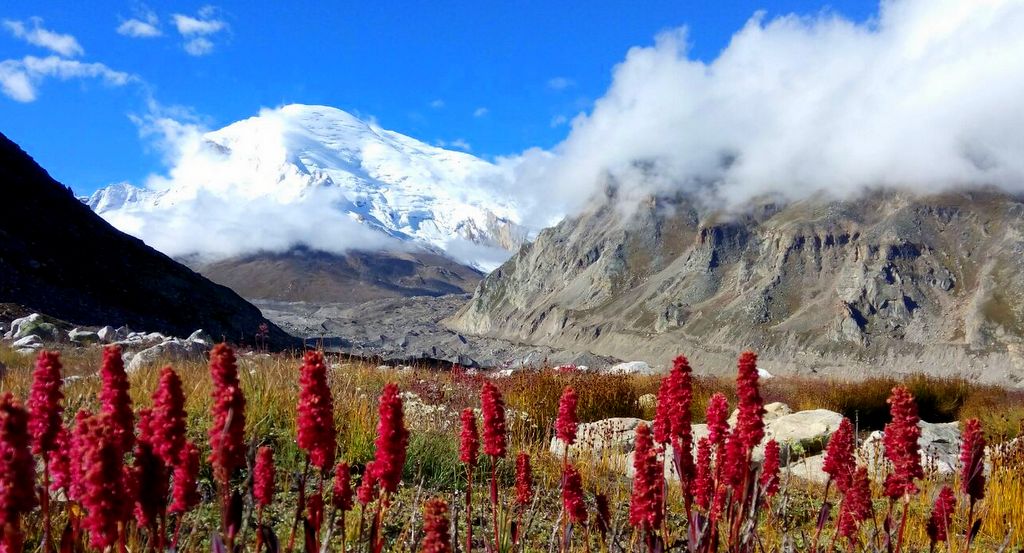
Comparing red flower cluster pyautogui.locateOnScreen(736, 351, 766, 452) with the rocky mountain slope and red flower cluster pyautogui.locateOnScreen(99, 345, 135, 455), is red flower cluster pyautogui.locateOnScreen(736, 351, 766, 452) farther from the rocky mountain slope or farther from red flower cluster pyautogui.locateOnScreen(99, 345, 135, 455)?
the rocky mountain slope

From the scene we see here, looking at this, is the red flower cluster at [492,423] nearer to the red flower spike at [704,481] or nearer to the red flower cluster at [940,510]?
the red flower spike at [704,481]

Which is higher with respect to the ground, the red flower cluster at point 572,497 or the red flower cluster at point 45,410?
the red flower cluster at point 45,410

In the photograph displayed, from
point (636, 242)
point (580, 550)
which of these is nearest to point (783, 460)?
point (580, 550)

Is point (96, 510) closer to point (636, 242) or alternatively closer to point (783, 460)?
point (783, 460)

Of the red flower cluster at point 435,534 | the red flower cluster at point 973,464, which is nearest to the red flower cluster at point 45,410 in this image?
the red flower cluster at point 435,534

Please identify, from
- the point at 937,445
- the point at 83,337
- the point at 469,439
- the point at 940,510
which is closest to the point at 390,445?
the point at 469,439
